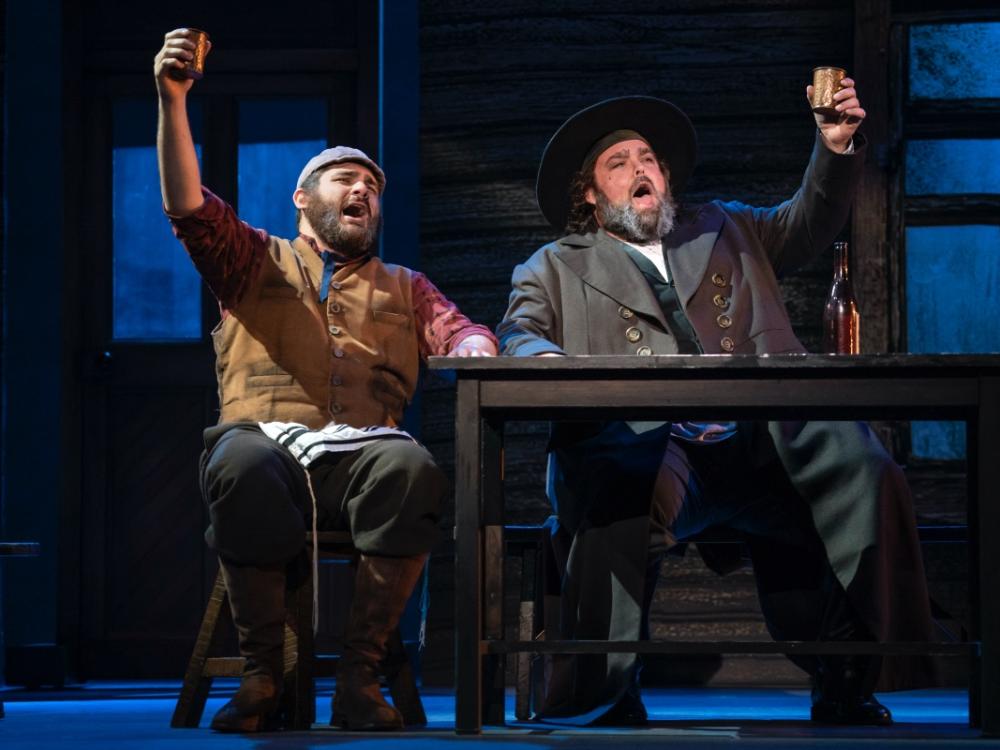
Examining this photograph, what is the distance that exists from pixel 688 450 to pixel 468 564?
0.90 metres

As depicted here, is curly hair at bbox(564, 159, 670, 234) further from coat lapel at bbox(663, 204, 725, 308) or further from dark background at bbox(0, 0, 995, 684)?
dark background at bbox(0, 0, 995, 684)

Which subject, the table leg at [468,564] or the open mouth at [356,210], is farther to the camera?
the open mouth at [356,210]

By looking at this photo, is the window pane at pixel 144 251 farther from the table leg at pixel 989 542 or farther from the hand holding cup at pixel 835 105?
the table leg at pixel 989 542

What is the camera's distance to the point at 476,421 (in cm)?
346

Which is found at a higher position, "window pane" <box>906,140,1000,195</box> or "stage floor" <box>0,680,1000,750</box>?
"window pane" <box>906,140,1000,195</box>

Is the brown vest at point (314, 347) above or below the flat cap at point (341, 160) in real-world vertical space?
below

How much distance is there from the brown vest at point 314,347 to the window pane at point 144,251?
2.50 metres

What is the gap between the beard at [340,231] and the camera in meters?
4.35

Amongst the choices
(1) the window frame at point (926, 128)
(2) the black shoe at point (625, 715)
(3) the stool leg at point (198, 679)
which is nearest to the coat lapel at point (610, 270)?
(2) the black shoe at point (625, 715)

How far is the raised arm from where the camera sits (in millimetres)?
3633

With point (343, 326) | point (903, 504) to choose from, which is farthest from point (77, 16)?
point (903, 504)

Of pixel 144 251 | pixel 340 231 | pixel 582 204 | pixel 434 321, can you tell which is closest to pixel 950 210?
pixel 582 204

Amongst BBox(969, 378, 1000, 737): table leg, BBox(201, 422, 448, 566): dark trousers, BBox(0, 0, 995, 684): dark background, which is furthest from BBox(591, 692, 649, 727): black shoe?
BBox(0, 0, 995, 684): dark background

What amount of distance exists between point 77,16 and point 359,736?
14.2 feet
